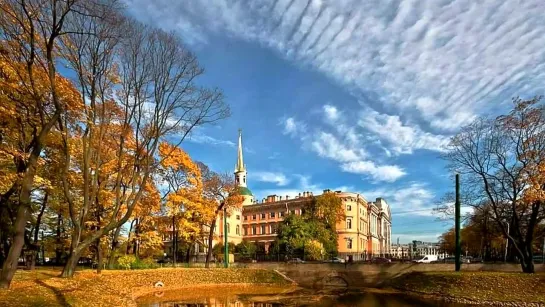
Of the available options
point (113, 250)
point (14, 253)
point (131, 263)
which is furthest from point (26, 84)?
point (131, 263)

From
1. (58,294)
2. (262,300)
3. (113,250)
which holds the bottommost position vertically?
(262,300)

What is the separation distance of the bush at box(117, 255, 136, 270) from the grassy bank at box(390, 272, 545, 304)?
20.0 metres

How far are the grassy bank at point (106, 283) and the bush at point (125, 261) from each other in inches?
83.4

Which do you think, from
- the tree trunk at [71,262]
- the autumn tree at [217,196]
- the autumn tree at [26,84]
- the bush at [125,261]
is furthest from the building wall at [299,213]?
the autumn tree at [26,84]

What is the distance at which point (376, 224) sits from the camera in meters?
107

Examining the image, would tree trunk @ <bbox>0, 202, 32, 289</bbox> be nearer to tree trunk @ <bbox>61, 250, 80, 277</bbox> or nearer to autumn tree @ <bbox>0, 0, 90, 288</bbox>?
autumn tree @ <bbox>0, 0, 90, 288</bbox>

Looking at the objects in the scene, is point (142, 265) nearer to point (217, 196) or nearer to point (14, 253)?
point (217, 196)

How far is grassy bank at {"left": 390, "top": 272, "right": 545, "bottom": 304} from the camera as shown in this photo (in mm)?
22703

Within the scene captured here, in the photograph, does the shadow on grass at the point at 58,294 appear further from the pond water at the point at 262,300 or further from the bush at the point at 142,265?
the bush at the point at 142,265

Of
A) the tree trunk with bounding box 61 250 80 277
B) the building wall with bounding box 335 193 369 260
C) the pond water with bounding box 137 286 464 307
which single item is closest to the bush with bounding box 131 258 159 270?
the pond water with bounding box 137 286 464 307

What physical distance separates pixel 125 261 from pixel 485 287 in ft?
78.2

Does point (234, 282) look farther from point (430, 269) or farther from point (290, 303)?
point (430, 269)

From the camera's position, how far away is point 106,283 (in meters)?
21.9

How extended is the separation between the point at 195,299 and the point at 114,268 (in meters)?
9.30
